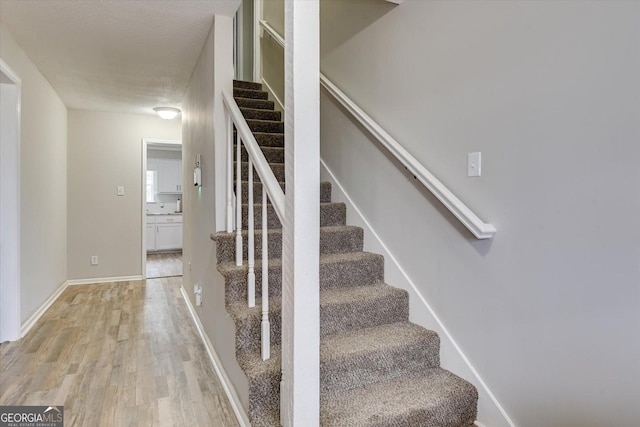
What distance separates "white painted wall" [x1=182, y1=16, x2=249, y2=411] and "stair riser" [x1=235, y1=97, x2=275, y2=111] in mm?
545

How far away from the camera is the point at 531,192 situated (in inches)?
54.6

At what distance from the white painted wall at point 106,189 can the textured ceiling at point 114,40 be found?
869 mm

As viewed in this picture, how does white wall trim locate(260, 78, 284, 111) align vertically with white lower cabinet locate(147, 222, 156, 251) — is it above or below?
above

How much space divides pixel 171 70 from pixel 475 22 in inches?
100

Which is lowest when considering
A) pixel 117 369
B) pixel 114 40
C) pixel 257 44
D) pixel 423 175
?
pixel 117 369

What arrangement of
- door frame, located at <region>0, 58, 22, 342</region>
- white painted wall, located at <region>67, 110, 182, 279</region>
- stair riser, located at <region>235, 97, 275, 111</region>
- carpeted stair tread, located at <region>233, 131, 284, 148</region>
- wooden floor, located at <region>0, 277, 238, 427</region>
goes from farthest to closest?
white painted wall, located at <region>67, 110, 182, 279</region> < stair riser, located at <region>235, 97, 275, 111</region> < carpeted stair tread, located at <region>233, 131, 284, 148</region> < door frame, located at <region>0, 58, 22, 342</region> < wooden floor, located at <region>0, 277, 238, 427</region>

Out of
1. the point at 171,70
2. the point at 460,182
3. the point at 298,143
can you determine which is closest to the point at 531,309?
the point at 460,182

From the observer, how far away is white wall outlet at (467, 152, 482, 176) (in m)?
1.59

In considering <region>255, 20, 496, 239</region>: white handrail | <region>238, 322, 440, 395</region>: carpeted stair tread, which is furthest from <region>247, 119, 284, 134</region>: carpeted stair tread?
<region>238, 322, 440, 395</region>: carpeted stair tread

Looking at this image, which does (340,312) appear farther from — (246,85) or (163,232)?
(163,232)

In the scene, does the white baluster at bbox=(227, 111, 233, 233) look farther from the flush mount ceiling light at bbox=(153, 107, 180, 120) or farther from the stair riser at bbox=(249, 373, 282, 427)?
the flush mount ceiling light at bbox=(153, 107, 180, 120)

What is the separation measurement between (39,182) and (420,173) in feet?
11.4

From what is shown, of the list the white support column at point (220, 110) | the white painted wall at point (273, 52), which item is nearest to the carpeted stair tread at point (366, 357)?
the white support column at point (220, 110)

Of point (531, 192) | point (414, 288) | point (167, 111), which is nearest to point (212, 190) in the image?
point (414, 288)
